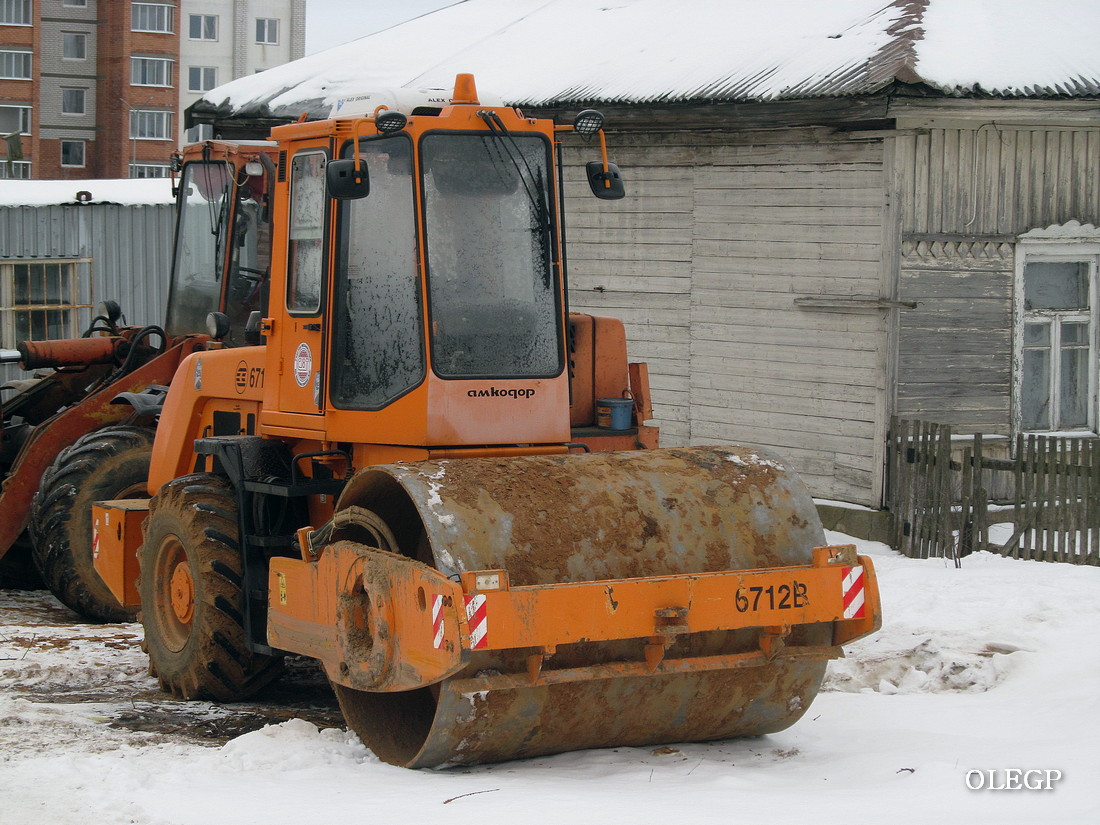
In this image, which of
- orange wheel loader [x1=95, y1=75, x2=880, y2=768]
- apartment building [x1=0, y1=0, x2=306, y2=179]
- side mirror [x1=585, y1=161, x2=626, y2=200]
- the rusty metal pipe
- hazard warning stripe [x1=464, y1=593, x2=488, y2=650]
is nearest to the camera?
hazard warning stripe [x1=464, y1=593, x2=488, y2=650]

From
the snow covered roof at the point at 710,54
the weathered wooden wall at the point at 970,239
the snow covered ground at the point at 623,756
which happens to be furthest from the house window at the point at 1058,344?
the snow covered ground at the point at 623,756

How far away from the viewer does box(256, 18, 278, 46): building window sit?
72.6 meters

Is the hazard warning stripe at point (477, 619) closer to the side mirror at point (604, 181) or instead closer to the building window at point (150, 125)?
the side mirror at point (604, 181)

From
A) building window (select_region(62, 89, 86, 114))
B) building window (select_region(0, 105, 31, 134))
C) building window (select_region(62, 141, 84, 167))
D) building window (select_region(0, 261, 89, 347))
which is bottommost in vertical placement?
building window (select_region(0, 261, 89, 347))

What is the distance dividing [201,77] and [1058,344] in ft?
209

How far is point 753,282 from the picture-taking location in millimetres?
14094

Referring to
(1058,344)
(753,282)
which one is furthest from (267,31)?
(1058,344)

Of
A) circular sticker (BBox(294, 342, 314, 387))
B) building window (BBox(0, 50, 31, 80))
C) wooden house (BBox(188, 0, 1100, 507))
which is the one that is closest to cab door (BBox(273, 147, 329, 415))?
circular sticker (BBox(294, 342, 314, 387))

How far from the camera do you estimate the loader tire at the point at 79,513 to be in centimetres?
1041

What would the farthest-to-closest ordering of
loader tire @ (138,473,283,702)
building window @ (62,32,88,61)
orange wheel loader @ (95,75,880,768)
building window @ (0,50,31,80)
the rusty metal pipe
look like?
building window @ (62,32,88,61) < building window @ (0,50,31,80) < the rusty metal pipe < loader tire @ (138,473,283,702) < orange wheel loader @ (95,75,880,768)

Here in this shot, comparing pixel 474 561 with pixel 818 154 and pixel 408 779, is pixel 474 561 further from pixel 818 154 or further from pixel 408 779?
pixel 818 154

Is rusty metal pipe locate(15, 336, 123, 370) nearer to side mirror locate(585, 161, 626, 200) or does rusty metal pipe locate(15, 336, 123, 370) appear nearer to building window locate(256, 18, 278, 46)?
side mirror locate(585, 161, 626, 200)

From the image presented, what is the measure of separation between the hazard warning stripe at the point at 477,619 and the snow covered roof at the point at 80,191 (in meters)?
16.3

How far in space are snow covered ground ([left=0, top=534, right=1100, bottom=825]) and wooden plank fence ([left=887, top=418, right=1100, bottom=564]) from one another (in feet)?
7.28
